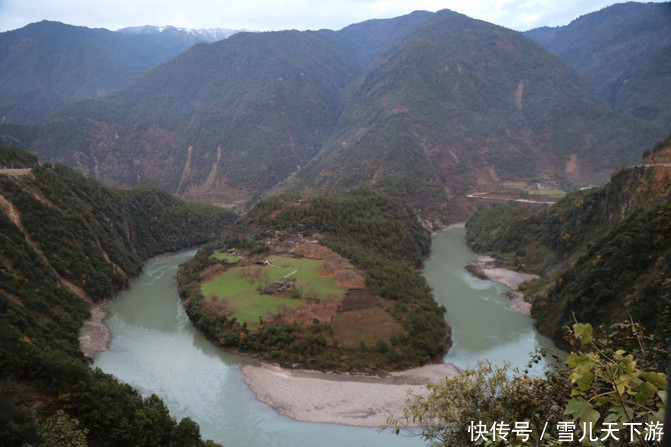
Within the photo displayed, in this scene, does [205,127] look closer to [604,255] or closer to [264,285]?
[264,285]

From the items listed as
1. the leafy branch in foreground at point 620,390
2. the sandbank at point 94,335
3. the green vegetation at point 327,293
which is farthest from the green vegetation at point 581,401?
the sandbank at point 94,335

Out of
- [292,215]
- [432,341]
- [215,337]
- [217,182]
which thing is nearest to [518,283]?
[432,341]

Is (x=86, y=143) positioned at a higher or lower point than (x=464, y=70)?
lower

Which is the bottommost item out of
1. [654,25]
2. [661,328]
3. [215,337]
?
[215,337]

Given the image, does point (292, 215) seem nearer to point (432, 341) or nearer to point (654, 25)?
point (432, 341)

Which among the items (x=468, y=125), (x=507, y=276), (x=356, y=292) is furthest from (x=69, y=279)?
(x=468, y=125)

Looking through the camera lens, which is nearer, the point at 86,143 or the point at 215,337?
the point at 215,337

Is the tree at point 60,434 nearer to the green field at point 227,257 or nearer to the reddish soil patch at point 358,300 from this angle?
the reddish soil patch at point 358,300
